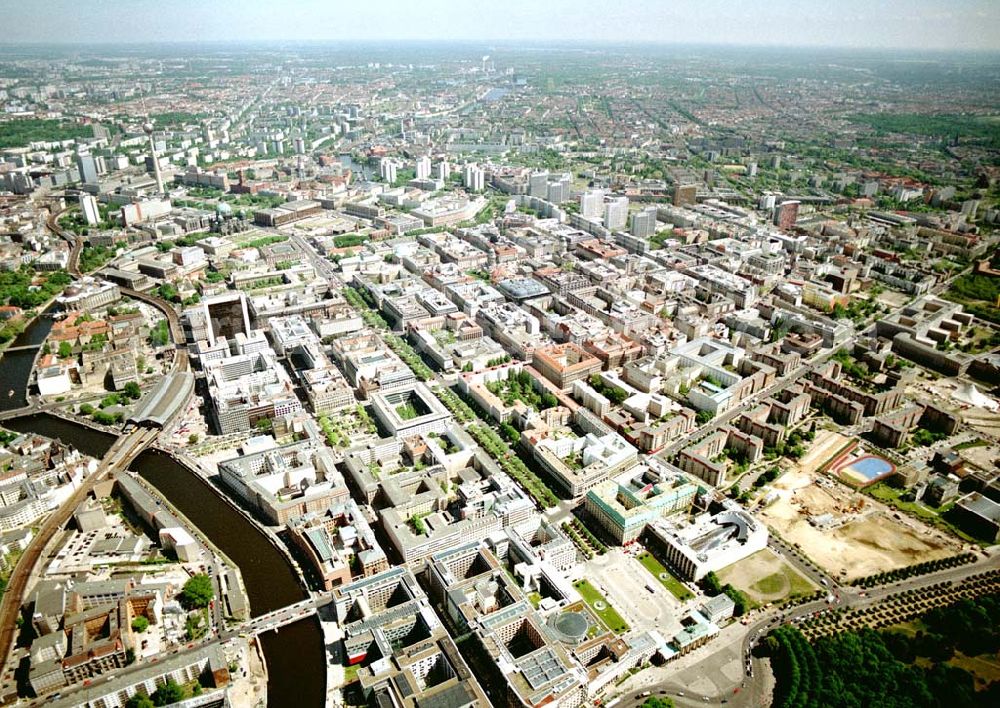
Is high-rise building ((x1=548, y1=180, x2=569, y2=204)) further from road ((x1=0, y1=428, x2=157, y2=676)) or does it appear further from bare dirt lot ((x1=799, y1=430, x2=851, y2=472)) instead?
road ((x1=0, y1=428, x2=157, y2=676))

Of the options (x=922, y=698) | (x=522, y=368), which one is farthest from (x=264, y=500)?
(x=922, y=698)

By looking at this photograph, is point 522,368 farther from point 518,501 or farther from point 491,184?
point 491,184

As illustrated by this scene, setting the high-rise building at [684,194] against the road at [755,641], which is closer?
the road at [755,641]

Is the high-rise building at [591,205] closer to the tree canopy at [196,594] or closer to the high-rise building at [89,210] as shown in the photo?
the high-rise building at [89,210]

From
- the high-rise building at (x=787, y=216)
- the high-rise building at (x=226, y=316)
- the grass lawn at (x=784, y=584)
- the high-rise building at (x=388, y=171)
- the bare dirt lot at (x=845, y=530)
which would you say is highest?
the high-rise building at (x=388, y=171)

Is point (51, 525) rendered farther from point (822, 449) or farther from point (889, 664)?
point (822, 449)

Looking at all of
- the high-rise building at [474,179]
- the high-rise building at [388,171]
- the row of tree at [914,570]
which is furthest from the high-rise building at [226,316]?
the high-rise building at [388,171]
